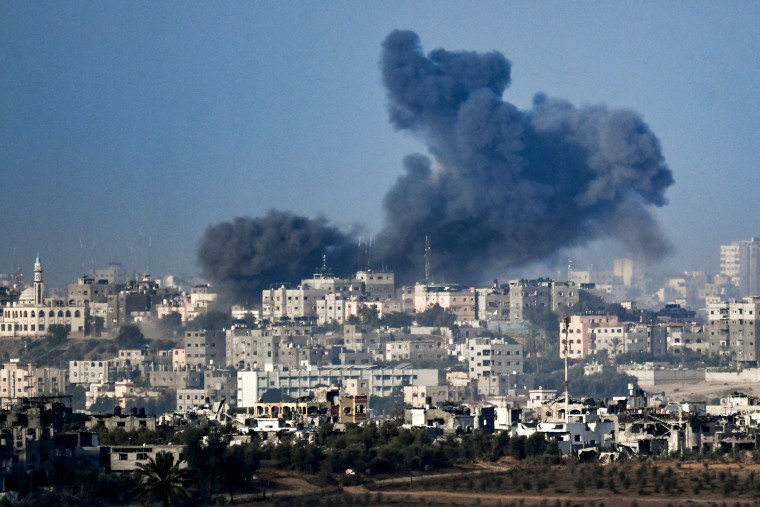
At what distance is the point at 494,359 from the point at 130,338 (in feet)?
74.3

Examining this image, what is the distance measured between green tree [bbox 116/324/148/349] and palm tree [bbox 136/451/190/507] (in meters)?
85.0

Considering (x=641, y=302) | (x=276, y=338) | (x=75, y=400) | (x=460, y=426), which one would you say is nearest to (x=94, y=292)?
(x=276, y=338)

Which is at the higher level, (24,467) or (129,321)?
(129,321)

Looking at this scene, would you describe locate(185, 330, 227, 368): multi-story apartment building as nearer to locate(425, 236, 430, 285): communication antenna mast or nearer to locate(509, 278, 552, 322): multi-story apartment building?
locate(425, 236, 430, 285): communication antenna mast

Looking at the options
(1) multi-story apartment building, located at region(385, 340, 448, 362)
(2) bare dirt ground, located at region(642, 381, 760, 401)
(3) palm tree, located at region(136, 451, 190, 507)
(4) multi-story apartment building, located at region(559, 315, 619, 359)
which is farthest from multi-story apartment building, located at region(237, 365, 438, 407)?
(3) palm tree, located at region(136, 451, 190, 507)

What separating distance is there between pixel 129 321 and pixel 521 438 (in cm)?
8335

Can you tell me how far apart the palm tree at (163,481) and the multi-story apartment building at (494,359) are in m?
71.1

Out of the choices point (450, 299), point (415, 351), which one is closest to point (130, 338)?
point (415, 351)

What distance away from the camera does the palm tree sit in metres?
44.1

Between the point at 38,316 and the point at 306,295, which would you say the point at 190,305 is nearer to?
the point at 306,295

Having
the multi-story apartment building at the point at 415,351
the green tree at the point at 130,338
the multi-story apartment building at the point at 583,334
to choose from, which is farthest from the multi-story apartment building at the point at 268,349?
the multi-story apartment building at the point at 583,334

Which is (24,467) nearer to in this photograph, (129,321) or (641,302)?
(129,321)

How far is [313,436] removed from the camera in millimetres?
59812

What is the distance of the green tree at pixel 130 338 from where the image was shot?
13038 centimetres
